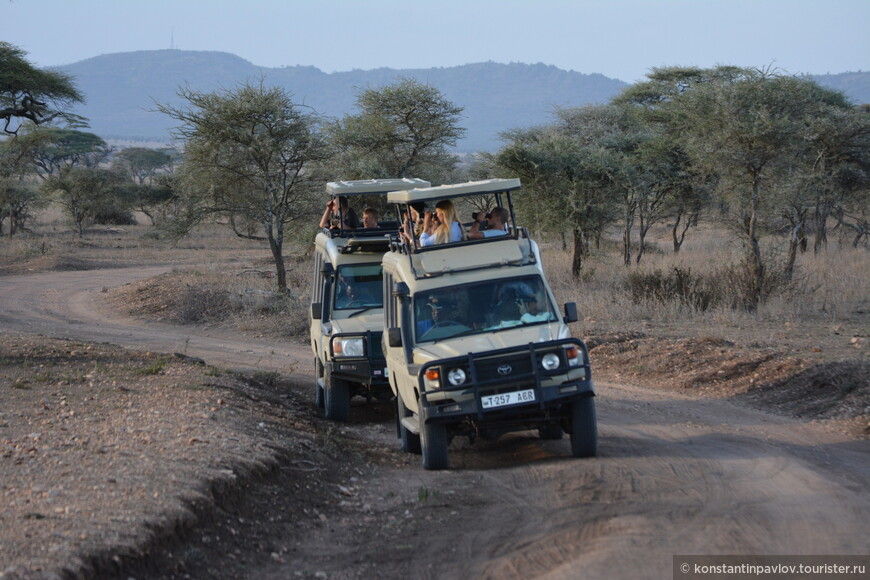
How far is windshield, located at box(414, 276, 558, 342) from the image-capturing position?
317 inches

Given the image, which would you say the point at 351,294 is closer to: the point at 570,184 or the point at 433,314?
the point at 433,314

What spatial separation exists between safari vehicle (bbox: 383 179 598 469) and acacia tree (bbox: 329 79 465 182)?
16.7m

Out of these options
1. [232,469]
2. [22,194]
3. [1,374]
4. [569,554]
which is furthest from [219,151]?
[22,194]

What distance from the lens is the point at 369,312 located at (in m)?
10.5

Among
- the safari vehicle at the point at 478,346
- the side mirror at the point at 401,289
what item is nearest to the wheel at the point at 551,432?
the safari vehicle at the point at 478,346

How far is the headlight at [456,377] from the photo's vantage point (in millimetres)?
7355

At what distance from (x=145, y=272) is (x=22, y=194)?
15.8 meters

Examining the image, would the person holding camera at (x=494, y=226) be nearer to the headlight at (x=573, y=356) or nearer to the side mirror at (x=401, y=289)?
the side mirror at (x=401, y=289)

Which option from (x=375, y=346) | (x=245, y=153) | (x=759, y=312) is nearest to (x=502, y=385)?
(x=375, y=346)

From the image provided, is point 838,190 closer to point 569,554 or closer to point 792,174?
point 792,174

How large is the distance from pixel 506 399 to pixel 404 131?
19503 millimetres

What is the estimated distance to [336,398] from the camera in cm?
1017

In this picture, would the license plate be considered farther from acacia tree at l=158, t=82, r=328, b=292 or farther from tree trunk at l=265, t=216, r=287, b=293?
acacia tree at l=158, t=82, r=328, b=292

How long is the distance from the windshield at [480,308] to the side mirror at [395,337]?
0.80 ft
